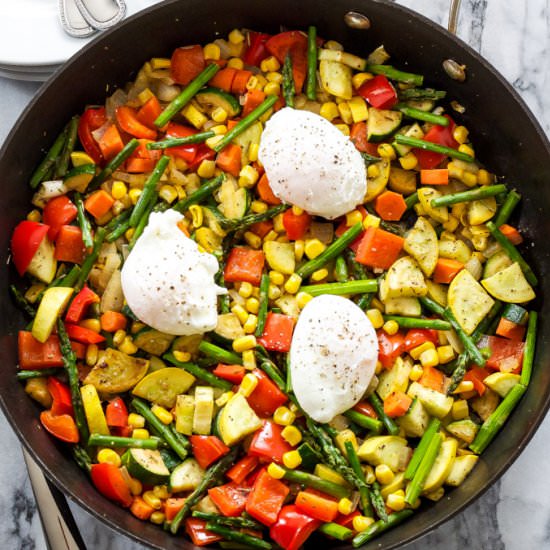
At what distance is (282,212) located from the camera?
181 inches

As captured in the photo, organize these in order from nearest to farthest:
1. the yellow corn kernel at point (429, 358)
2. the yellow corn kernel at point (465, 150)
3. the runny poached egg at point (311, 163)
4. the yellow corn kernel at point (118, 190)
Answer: the runny poached egg at point (311, 163)
the yellow corn kernel at point (429, 358)
the yellow corn kernel at point (118, 190)
the yellow corn kernel at point (465, 150)

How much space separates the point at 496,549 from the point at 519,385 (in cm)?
92

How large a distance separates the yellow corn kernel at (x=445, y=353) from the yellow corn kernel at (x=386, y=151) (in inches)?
38.7

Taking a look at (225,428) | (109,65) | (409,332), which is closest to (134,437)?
(225,428)

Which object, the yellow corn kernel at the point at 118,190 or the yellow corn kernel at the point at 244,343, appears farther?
the yellow corn kernel at the point at 118,190

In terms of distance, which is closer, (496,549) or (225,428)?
(225,428)

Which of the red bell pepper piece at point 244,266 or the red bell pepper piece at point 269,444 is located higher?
the red bell pepper piece at point 244,266

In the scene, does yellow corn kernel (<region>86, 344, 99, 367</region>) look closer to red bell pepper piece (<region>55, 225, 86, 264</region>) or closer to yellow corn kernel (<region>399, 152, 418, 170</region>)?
red bell pepper piece (<region>55, 225, 86, 264</region>)

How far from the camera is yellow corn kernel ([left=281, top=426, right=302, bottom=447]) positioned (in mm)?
4344

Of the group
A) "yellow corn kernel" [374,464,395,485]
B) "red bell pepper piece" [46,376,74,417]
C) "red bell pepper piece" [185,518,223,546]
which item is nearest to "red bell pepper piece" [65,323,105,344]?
"red bell pepper piece" [46,376,74,417]

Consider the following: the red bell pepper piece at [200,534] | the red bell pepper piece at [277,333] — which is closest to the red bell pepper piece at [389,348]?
the red bell pepper piece at [277,333]

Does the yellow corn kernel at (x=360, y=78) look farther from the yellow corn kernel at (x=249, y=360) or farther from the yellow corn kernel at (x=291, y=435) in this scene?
the yellow corn kernel at (x=291, y=435)

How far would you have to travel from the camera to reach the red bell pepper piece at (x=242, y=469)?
14.4 ft

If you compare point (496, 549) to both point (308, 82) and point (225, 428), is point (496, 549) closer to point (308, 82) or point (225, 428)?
point (225, 428)
